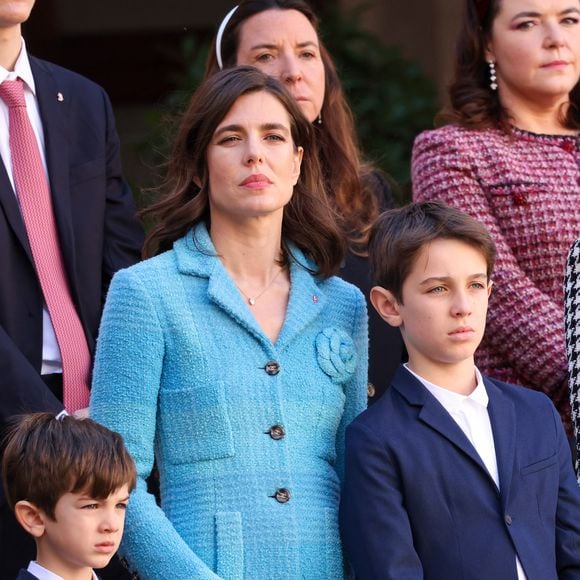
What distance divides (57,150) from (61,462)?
3.93 feet

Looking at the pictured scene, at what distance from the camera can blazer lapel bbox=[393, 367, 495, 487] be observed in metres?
3.77

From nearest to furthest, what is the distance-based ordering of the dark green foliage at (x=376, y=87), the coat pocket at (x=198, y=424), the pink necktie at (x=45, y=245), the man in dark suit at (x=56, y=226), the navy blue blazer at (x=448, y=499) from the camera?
the navy blue blazer at (x=448, y=499) → the coat pocket at (x=198, y=424) → the man in dark suit at (x=56, y=226) → the pink necktie at (x=45, y=245) → the dark green foliage at (x=376, y=87)

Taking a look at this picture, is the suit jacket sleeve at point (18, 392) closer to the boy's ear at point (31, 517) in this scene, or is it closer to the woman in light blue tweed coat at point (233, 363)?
the woman in light blue tweed coat at point (233, 363)

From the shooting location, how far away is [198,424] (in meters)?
3.80

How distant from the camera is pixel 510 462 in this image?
378 cm

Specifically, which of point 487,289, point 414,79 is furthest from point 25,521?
point 414,79

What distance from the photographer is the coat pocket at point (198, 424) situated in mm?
3789

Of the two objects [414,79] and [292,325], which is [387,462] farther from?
[414,79]

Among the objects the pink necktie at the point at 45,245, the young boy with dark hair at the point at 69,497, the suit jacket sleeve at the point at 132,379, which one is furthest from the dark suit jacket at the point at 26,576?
the pink necktie at the point at 45,245

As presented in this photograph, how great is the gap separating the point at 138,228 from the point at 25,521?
137 cm

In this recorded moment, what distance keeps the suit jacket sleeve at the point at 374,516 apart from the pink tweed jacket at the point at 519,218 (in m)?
0.83

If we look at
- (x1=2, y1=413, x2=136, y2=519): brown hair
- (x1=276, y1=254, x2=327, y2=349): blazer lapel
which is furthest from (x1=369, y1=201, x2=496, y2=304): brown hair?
(x1=2, y1=413, x2=136, y2=519): brown hair

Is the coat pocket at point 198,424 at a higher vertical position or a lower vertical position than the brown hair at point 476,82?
lower

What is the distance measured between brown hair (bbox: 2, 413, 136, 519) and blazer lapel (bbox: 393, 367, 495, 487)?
0.68 meters
